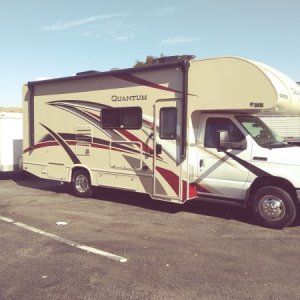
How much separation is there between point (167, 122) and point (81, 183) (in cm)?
330

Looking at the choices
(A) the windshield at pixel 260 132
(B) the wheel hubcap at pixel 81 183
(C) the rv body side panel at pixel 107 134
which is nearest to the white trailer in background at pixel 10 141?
(C) the rv body side panel at pixel 107 134

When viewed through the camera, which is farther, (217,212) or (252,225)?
(217,212)

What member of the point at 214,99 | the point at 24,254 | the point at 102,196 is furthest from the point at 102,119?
the point at 24,254

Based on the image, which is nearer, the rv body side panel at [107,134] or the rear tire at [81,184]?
the rv body side panel at [107,134]

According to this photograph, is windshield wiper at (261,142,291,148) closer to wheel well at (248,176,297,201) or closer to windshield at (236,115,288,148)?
windshield at (236,115,288,148)

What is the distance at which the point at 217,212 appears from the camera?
28.9 feet

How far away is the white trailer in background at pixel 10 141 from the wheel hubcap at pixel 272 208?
8.97 m

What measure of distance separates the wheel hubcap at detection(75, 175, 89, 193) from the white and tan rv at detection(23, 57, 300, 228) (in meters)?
0.03

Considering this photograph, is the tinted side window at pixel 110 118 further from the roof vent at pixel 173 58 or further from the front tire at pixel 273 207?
the front tire at pixel 273 207

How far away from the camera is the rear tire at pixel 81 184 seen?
33.8 feet

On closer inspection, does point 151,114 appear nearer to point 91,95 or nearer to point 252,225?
point 91,95

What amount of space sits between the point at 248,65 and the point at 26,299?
5374 mm

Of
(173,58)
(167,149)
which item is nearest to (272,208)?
(167,149)

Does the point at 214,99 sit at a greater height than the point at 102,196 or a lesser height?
greater
